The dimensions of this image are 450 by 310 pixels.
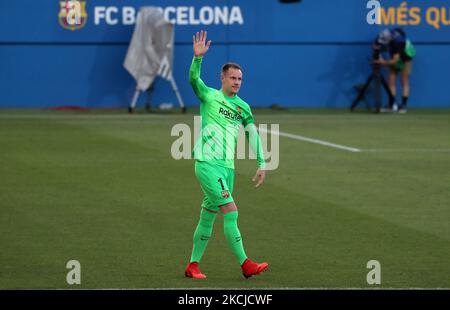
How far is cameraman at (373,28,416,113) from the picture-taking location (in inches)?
1194

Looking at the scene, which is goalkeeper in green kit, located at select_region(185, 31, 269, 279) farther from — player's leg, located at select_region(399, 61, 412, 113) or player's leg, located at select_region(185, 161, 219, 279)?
player's leg, located at select_region(399, 61, 412, 113)

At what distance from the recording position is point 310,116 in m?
29.8

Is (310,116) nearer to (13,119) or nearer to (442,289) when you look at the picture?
(13,119)

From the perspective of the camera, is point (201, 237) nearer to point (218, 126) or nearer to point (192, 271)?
point (192, 271)

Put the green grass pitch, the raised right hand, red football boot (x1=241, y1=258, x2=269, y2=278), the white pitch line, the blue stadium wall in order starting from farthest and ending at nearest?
the blue stadium wall → the white pitch line → the green grass pitch → red football boot (x1=241, y1=258, x2=269, y2=278) → the raised right hand

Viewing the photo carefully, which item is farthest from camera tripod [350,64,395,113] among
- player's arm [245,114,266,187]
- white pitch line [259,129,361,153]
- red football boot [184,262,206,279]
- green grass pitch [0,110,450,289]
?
red football boot [184,262,206,279]

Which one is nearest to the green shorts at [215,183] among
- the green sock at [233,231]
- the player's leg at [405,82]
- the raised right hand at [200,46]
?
the green sock at [233,231]

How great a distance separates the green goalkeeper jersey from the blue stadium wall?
1940 cm

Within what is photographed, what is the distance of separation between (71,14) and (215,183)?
2023 centimetres

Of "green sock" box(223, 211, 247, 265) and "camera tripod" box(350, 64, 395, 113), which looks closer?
"green sock" box(223, 211, 247, 265)

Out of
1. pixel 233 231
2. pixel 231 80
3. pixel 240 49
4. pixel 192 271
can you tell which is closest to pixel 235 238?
pixel 233 231

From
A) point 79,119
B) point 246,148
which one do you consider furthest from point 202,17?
point 246,148

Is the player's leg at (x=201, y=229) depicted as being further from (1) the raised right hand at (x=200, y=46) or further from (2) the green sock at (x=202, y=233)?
(1) the raised right hand at (x=200, y=46)
